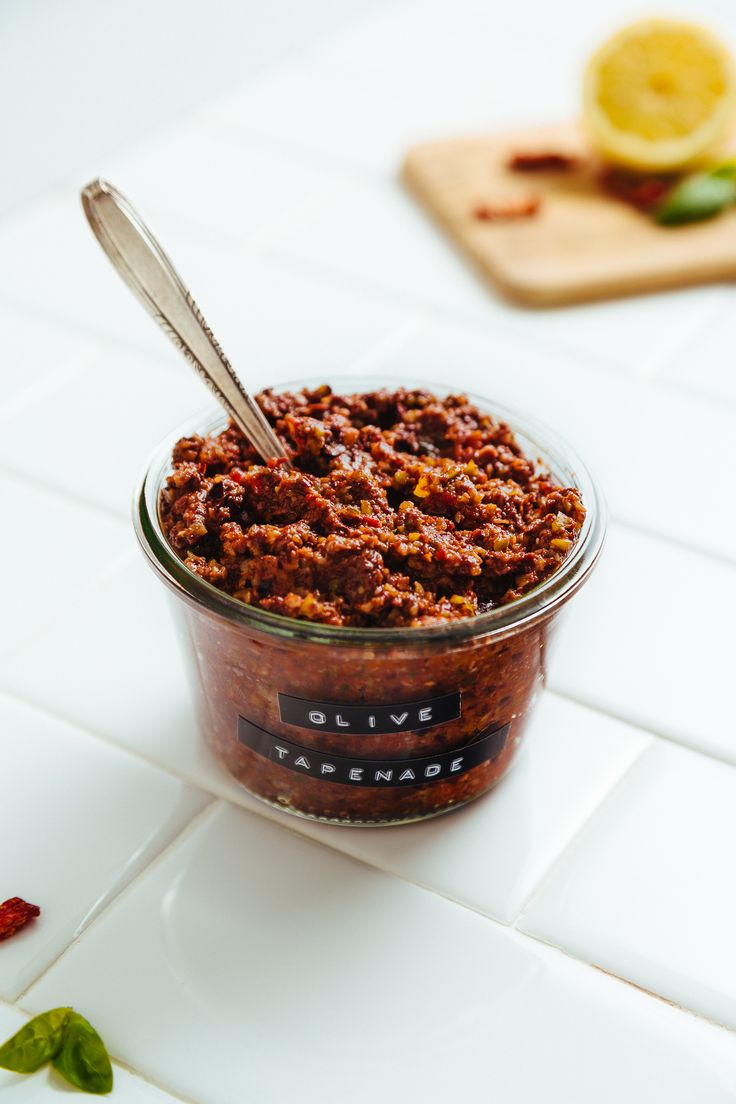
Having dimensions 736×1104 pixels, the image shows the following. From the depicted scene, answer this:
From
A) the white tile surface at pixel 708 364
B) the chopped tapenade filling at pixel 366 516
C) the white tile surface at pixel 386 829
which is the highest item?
the chopped tapenade filling at pixel 366 516

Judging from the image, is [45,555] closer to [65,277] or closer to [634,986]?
[65,277]

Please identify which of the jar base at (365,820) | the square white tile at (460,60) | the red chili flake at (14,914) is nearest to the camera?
the red chili flake at (14,914)

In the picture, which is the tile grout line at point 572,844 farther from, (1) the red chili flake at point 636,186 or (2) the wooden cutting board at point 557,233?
(1) the red chili flake at point 636,186

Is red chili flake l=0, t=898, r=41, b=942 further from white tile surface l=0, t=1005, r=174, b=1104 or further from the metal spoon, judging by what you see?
the metal spoon

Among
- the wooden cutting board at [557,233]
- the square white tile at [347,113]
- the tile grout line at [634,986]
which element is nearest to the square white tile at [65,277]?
the square white tile at [347,113]

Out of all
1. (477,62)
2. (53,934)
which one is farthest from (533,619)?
(477,62)

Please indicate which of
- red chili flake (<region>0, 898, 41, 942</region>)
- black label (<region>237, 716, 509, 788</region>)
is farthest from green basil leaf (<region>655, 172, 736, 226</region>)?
red chili flake (<region>0, 898, 41, 942</region>)
